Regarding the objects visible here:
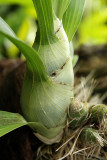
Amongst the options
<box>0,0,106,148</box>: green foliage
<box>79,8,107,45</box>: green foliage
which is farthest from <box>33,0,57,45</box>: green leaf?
<box>79,8,107,45</box>: green foliage

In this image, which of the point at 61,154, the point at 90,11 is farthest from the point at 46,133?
the point at 90,11

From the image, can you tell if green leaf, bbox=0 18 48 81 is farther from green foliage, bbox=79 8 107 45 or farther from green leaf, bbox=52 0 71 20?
green foliage, bbox=79 8 107 45

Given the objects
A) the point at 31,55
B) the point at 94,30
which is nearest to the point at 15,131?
the point at 31,55

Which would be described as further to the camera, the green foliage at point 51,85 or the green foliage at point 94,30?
the green foliage at point 94,30

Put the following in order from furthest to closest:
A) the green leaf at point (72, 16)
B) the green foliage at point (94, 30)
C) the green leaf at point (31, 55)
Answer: the green foliage at point (94, 30) < the green leaf at point (72, 16) < the green leaf at point (31, 55)

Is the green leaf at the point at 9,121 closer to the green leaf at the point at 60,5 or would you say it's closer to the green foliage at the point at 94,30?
the green leaf at the point at 60,5

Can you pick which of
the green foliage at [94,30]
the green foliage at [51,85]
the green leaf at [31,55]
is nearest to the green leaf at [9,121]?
the green foliage at [51,85]
